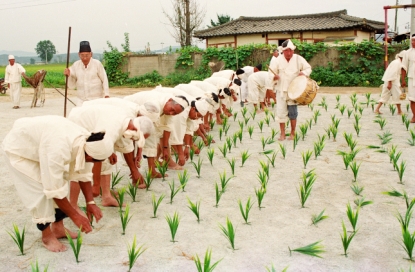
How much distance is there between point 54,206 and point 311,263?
2.00m

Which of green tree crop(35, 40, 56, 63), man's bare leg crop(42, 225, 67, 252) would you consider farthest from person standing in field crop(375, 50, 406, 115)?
green tree crop(35, 40, 56, 63)

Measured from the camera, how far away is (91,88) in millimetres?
6461

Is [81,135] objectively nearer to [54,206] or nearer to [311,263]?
[54,206]

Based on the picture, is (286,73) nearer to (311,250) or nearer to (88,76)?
(88,76)

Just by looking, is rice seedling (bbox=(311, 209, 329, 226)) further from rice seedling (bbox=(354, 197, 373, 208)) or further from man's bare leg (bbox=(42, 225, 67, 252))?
man's bare leg (bbox=(42, 225, 67, 252))

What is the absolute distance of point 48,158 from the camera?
122 inches

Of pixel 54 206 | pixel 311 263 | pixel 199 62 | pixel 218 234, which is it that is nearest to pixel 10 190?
pixel 54 206

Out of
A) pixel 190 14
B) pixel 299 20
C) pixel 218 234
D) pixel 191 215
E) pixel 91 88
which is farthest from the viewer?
pixel 190 14

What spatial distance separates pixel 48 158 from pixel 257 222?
6.32ft

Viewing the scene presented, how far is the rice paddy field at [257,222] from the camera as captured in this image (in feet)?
10.6

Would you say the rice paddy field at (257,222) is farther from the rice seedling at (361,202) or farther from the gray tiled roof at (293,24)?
the gray tiled roof at (293,24)

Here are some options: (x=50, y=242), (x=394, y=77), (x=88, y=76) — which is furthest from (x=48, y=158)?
(x=394, y=77)

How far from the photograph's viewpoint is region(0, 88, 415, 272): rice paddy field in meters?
3.24

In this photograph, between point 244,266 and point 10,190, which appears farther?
point 10,190
